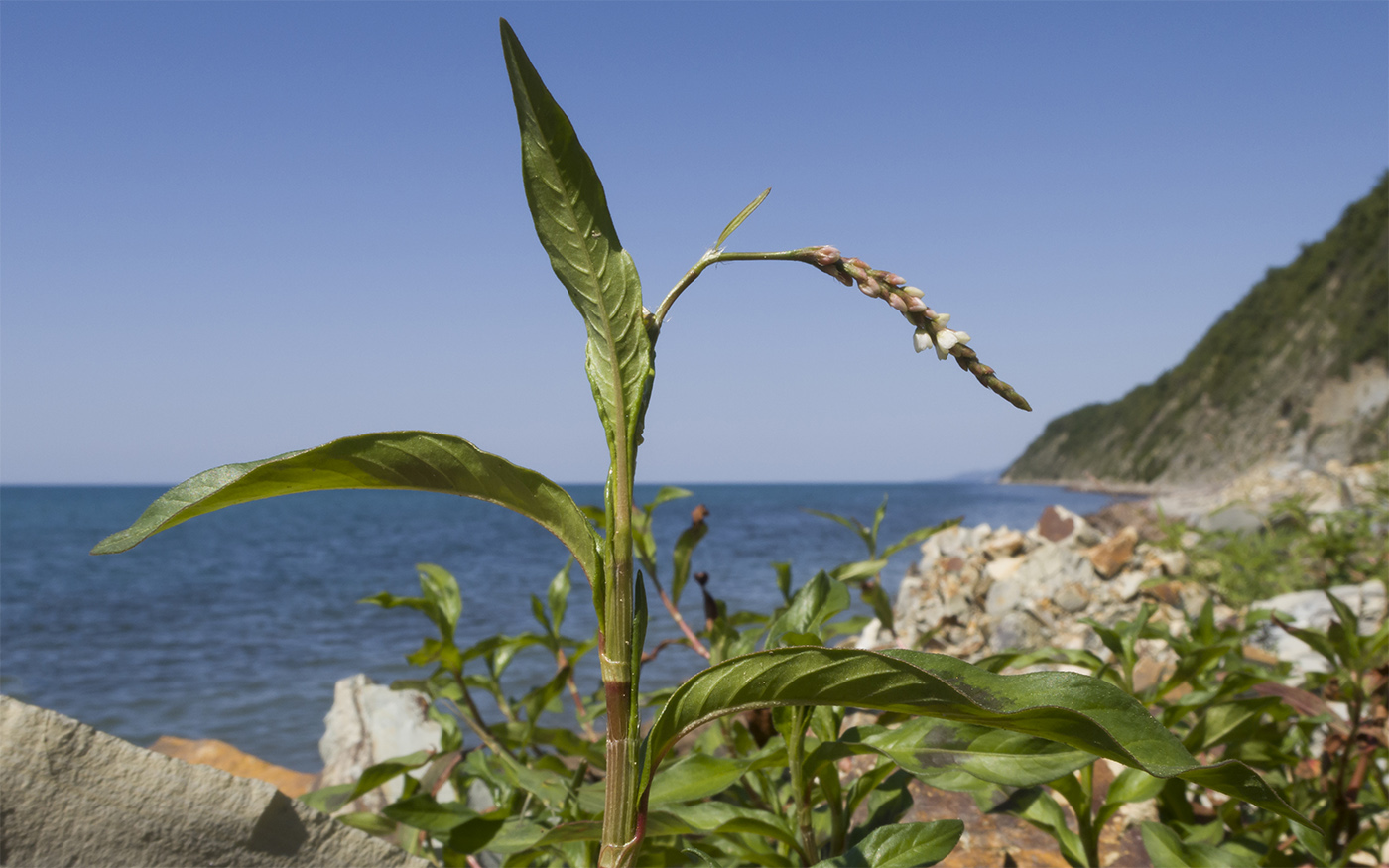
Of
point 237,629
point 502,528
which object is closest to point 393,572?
point 237,629

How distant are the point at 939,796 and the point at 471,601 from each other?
14427mm

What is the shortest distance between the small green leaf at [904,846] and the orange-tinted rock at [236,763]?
323 centimetres

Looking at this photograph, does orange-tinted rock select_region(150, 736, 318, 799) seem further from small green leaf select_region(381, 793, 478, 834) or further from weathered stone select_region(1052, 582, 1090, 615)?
weathered stone select_region(1052, 582, 1090, 615)

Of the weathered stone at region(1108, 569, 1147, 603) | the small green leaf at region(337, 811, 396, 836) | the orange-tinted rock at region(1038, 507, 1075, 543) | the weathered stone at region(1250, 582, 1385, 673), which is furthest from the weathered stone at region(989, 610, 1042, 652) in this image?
the small green leaf at region(337, 811, 396, 836)

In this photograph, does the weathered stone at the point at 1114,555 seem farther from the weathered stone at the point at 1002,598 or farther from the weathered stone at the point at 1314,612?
the weathered stone at the point at 1314,612

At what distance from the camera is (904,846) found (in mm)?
1014

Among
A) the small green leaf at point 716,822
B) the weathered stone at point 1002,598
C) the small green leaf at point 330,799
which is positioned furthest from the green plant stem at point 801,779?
the weathered stone at point 1002,598

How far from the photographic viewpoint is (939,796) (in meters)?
1.81

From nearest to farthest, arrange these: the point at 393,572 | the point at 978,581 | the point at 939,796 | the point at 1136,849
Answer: the point at 1136,849
the point at 939,796
the point at 978,581
the point at 393,572

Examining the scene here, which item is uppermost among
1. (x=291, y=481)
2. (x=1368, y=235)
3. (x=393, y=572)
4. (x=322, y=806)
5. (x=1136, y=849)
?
(x=1368, y=235)

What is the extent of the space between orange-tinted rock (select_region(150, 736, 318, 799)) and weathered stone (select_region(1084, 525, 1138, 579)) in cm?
683

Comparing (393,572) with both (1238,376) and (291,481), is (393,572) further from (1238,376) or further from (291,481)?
(1238,376)

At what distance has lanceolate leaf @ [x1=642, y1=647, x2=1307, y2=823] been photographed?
2.28 feet

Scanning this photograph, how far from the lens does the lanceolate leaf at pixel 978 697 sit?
0.70 meters
